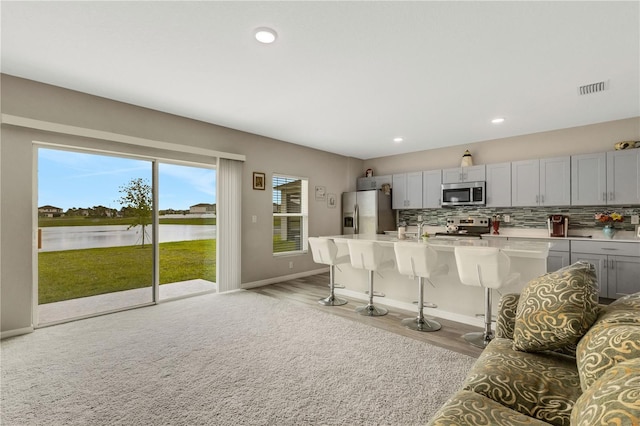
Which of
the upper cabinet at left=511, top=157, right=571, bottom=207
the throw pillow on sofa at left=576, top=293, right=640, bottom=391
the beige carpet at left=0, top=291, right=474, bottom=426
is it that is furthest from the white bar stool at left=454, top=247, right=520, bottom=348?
the upper cabinet at left=511, top=157, right=571, bottom=207

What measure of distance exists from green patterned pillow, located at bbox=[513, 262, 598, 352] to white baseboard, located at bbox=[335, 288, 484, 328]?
6.87 feet

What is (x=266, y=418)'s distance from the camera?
1852mm

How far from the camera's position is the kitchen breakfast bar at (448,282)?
10.3 feet

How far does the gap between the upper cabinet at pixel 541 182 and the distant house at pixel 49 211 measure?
6621 mm

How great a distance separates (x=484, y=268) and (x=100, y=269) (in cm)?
493

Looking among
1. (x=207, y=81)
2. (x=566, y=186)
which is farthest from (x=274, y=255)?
(x=566, y=186)

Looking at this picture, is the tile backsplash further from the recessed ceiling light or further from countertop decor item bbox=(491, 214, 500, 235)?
the recessed ceiling light

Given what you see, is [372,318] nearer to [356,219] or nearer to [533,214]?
[356,219]

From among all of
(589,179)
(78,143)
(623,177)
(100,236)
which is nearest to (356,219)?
(589,179)

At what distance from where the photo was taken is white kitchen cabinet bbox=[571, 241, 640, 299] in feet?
13.1

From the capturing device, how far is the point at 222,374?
2355 millimetres

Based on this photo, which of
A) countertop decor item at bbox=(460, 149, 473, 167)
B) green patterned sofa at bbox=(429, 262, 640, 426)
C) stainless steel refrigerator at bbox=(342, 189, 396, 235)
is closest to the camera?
green patterned sofa at bbox=(429, 262, 640, 426)

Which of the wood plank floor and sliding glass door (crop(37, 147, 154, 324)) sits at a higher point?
sliding glass door (crop(37, 147, 154, 324))

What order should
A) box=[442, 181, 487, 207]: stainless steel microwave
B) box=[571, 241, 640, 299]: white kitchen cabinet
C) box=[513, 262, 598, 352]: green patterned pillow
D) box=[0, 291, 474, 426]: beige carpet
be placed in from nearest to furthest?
box=[513, 262, 598, 352]: green patterned pillow → box=[0, 291, 474, 426]: beige carpet → box=[571, 241, 640, 299]: white kitchen cabinet → box=[442, 181, 487, 207]: stainless steel microwave
